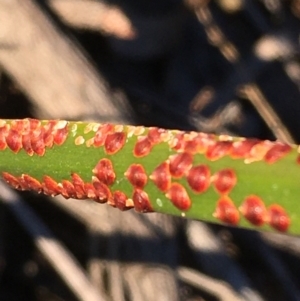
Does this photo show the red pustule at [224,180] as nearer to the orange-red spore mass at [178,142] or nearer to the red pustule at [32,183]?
the orange-red spore mass at [178,142]

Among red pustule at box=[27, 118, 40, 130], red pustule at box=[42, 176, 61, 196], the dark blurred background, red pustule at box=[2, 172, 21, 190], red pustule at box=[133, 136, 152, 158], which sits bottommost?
red pustule at box=[42, 176, 61, 196]

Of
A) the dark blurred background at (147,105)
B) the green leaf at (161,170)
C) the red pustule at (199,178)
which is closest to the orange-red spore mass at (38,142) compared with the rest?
the green leaf at (161,170)

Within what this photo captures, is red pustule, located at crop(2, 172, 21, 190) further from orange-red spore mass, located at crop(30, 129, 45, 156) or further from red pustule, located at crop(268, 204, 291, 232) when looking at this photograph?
red pustule, located at crop(268, 204, 291, 232)

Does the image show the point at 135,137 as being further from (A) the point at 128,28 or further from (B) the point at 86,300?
(A) the point at 128,28

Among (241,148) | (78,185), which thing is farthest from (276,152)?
(78,185)

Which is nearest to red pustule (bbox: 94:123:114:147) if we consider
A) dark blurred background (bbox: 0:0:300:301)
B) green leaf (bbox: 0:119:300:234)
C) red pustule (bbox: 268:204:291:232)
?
green leaf (bbox: 0:119:300:234)
